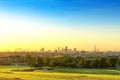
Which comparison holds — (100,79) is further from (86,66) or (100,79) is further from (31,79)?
(86,66)

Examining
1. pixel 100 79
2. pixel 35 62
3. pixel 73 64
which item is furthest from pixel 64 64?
pixel 100 79

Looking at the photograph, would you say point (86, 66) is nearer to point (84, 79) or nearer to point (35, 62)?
point (35, 62)

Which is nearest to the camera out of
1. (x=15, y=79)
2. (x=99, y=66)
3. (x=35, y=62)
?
(x=15, y=79)

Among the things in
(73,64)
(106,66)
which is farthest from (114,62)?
(73,64)

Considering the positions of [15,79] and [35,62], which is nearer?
[15,79]

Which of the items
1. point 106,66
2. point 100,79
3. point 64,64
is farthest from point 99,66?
point 100,79

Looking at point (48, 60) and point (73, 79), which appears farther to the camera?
point (48, 60)

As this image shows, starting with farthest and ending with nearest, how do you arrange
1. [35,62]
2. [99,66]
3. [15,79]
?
[35,62] < [99,66] < [15,79]
